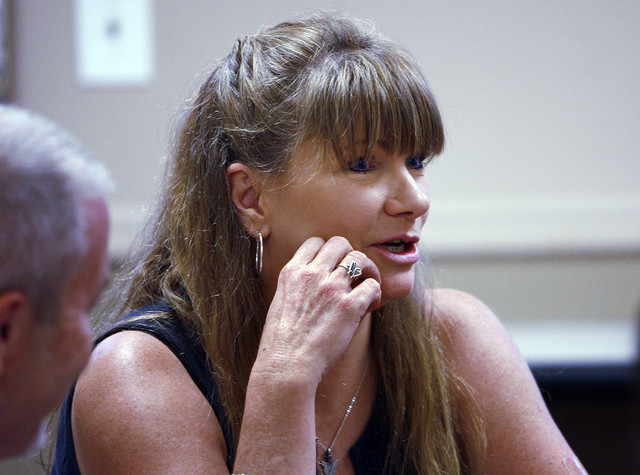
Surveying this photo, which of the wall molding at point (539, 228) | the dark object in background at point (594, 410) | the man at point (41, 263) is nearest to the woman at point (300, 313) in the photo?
the man at point (41, 263)

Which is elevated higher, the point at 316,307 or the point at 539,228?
the point at 316,307

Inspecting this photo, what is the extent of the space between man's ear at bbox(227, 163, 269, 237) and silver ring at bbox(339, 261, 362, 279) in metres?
0.19

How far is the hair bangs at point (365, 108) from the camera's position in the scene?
4.16 ft

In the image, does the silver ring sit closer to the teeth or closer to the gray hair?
the teeth

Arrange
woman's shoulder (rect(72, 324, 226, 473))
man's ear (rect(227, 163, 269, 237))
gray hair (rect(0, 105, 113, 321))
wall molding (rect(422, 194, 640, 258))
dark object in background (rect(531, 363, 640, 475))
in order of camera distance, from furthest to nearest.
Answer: wall molding (rect(422, 194, 640, 258)) < dark object in background (rect(531, 363, 640, 475)) < man's ear (rect(227, 163, 269, 237)) < woman's shoulder (rect(72, 324, 226, 473)) < gray hair (rect(0, 105, 113, 321))

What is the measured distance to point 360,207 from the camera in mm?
1269

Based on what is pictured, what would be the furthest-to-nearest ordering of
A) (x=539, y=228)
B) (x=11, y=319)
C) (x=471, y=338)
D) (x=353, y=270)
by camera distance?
Result: (x=539, y=228)
(x=471, y=338)
(x=353, y=270)
(x=11, y=319)

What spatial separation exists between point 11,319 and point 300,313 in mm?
565

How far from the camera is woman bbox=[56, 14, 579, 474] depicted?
1.14 metres

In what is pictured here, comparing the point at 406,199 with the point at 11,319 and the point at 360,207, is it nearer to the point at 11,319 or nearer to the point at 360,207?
the point at 360,207

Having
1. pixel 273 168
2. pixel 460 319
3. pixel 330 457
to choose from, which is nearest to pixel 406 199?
pixel 273 168

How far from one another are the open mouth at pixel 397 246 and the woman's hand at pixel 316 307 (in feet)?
0.21

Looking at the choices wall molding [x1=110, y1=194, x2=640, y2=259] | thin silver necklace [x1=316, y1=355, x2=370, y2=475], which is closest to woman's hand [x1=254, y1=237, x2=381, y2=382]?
thin silver necklace [x1=316, y1=355, x2=370, y2=475]

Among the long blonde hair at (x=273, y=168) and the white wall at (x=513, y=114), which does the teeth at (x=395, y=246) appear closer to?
the long blonde hair at (x=273, y=168)
